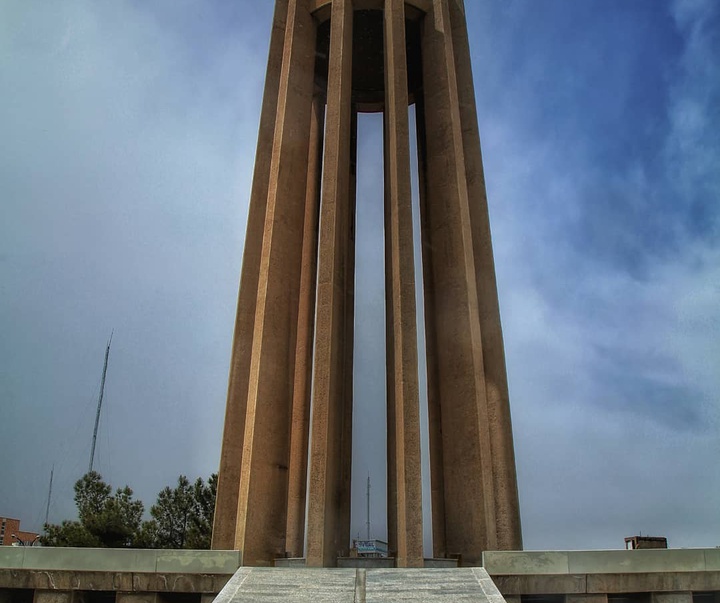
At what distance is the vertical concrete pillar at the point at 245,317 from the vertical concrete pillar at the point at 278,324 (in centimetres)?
98

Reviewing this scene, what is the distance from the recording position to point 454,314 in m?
11.8

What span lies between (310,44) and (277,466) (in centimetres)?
872

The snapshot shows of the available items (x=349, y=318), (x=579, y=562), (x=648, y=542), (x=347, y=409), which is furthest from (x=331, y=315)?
(x=648, y=542)

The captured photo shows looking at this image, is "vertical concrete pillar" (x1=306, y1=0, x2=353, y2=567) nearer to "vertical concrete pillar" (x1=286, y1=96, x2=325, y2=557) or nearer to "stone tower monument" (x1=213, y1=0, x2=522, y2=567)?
"stone tower monument" (x1=213, y1=0, x2=522, y2=567)

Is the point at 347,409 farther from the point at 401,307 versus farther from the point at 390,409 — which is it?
the point at 401,307

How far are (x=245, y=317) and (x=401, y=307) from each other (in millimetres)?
3572

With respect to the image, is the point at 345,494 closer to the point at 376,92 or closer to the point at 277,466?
the point at 277,466

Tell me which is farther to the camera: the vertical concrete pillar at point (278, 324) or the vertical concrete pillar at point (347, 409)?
the vertical concrete pillar at point (347, 409)

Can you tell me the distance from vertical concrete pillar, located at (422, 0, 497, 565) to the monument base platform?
9.14 feet

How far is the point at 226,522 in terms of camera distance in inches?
446

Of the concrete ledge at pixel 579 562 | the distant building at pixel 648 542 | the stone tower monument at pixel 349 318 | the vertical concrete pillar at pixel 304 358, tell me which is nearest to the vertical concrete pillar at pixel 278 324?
the stone tower monument at pixel 349 318

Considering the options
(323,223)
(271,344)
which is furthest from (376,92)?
(271,344)

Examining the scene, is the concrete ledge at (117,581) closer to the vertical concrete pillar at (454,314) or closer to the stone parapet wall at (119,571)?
the stone parapet wall at (119,571)

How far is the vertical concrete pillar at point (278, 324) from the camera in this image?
10070 millimetres
